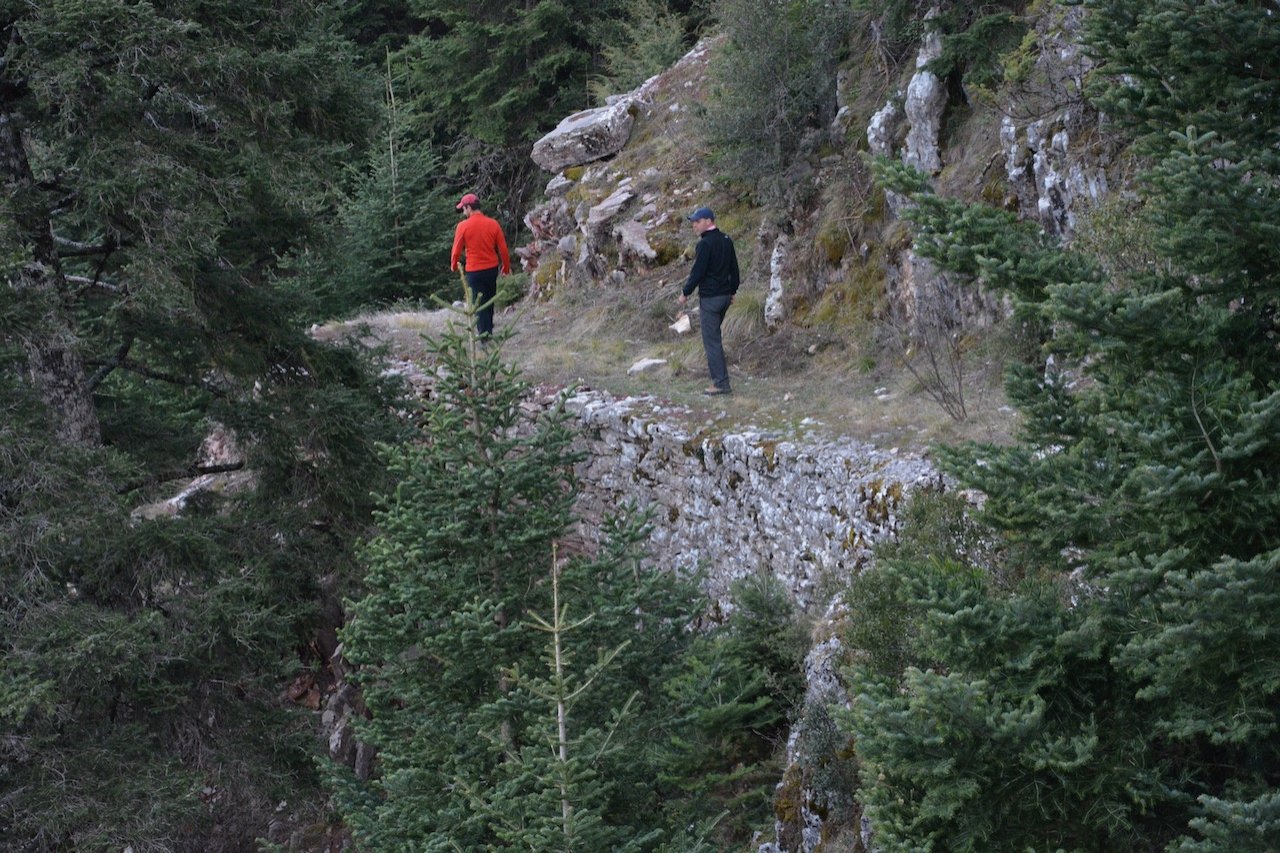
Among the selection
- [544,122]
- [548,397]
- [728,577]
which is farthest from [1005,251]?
[544,122]

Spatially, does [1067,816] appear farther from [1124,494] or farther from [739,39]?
[739,39]

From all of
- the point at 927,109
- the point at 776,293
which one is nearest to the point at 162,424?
the point at 776,293

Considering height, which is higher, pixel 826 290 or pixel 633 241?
pixel 633 241

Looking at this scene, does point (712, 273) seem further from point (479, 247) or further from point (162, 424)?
point (162, 424)

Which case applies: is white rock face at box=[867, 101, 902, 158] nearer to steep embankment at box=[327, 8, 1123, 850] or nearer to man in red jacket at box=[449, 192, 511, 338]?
steep embankment at box=[327, 8, 1123, 850]

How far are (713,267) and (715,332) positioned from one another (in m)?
0.70

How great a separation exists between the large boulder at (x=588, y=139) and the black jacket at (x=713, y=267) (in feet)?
28.8

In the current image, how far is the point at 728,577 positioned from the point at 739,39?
7295 mm

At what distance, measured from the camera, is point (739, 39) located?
1340 centimetres

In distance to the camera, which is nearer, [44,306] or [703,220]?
[44,306]

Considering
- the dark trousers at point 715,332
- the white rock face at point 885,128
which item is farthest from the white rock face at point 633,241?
the dark trousers at point 715,332

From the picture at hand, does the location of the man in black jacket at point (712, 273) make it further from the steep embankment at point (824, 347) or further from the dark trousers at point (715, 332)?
the steep embankment at point (824, 347)

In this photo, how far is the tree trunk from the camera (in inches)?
314

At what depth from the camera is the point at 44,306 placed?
26.2 feet
